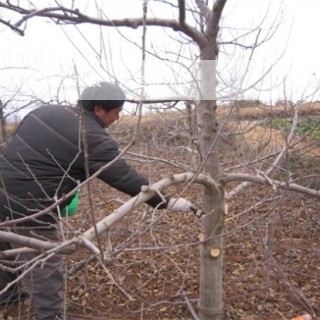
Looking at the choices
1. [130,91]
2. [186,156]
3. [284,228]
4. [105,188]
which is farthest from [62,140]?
[284,228]

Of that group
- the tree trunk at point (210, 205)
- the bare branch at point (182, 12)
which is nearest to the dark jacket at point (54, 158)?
the tree trunk at point (210, 205)

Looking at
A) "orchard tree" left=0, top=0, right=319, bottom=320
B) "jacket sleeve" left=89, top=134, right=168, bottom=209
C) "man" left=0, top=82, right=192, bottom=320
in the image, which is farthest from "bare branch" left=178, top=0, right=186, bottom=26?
"jacket sleeve" left=89, top=134, right=168, bottom=209

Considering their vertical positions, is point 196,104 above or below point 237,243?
above

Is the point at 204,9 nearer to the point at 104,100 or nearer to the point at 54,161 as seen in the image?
the point at 104,100

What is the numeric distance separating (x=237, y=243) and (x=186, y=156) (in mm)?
1401

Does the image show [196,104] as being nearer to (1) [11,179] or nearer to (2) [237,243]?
(1) [11,179]

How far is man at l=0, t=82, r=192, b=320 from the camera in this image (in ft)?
7.35

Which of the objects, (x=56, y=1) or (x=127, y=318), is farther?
(x=127, y=318)

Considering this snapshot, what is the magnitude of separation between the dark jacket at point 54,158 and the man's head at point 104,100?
5 cm

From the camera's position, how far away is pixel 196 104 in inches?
91.0

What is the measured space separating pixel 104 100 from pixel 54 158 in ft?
1.37

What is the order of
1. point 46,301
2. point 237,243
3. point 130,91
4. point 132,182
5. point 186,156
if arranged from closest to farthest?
point 130,91
point 132,182
point 46,301
point 186,156
point 237,243

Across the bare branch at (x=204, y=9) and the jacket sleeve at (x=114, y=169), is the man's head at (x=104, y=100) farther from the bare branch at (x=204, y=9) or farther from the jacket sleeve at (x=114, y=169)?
the bare branch at (x=204, y=9)

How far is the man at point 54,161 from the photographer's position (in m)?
2.24
